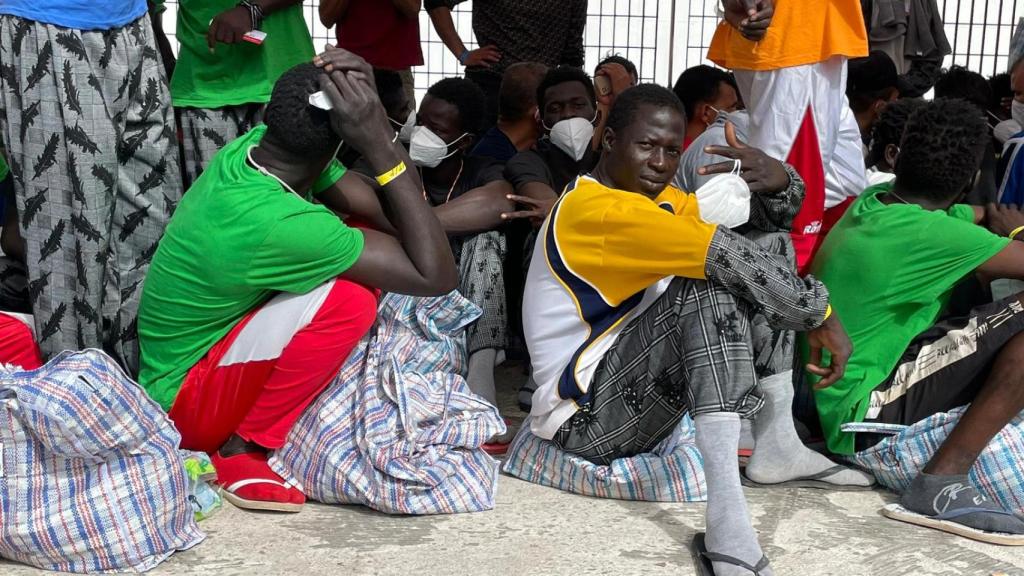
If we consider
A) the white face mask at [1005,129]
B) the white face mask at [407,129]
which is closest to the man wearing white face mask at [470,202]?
the white face mask at [407,129]

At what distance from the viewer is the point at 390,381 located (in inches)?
130

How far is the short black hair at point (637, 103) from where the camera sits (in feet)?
11.0

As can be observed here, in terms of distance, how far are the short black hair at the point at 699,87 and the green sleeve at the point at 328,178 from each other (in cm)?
241

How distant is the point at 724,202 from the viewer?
344cm

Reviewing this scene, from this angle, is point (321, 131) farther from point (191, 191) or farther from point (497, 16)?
point (497, 16)

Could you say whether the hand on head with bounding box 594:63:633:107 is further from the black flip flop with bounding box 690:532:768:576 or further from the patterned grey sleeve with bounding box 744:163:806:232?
the black flip flop with bounding box 690:532:768:576

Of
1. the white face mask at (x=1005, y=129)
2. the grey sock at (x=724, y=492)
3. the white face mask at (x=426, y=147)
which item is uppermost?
the white face mask at (x=426, y=147)

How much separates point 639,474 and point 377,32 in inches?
118

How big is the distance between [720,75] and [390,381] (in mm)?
2821

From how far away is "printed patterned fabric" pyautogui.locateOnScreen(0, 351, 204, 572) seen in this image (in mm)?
2648

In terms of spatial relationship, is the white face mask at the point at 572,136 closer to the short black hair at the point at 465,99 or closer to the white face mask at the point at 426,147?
the short black hair at the point at 465,99

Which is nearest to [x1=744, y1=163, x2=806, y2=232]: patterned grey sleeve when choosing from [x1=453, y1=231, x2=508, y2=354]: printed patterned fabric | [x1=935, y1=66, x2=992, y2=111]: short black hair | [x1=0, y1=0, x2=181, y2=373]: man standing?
[x1=453, y1=231, x2=508, y2=354]: printed patterned fabric

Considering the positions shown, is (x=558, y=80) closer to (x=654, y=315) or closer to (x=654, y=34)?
(x=654, y=315)

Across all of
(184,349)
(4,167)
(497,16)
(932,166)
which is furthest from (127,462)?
(497,16)
